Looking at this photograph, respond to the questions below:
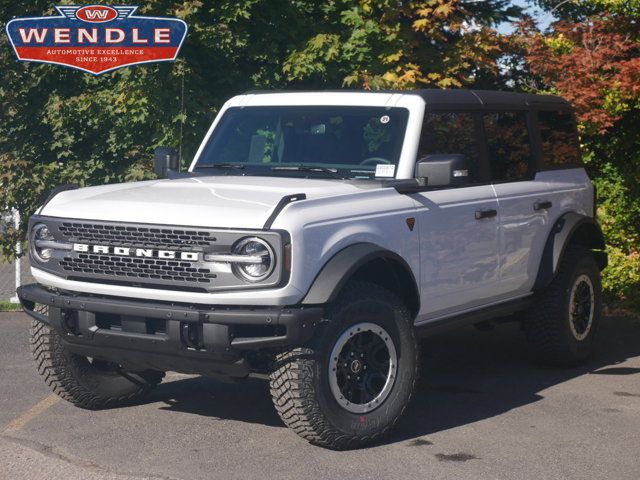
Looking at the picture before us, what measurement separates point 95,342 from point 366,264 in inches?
62.4

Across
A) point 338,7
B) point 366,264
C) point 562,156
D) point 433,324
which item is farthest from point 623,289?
point 366,264

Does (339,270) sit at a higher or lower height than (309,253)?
lower

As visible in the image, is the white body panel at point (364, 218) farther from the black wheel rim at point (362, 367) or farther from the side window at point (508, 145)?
the black wheel rim at point (362, 367)

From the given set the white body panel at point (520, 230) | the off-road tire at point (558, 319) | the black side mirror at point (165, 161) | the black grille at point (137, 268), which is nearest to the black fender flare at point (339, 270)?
the black grille at point (137, 268)

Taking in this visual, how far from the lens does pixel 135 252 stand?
6281 millimetres

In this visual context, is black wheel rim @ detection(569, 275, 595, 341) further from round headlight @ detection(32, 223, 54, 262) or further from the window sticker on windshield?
round headlight @ detection(32, 223, 54, 262)

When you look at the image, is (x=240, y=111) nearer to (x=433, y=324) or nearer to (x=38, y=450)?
(x=433, y=324)

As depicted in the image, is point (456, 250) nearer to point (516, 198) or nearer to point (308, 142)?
point (516, 198)

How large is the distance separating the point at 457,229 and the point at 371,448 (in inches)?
63.0

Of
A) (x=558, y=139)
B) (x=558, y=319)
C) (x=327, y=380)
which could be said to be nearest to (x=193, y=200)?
(x=327, y=380)

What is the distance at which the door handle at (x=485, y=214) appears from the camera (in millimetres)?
7495

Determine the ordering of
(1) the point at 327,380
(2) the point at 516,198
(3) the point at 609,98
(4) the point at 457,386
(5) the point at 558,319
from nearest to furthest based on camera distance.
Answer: (1) the point at 327,380
(2) the point at 516,198
(4) the point at 457,386
(5) the point at 558,319
(3) the point at 609,98

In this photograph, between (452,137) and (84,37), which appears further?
(84,37)

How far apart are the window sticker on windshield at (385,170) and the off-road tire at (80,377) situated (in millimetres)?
1964
